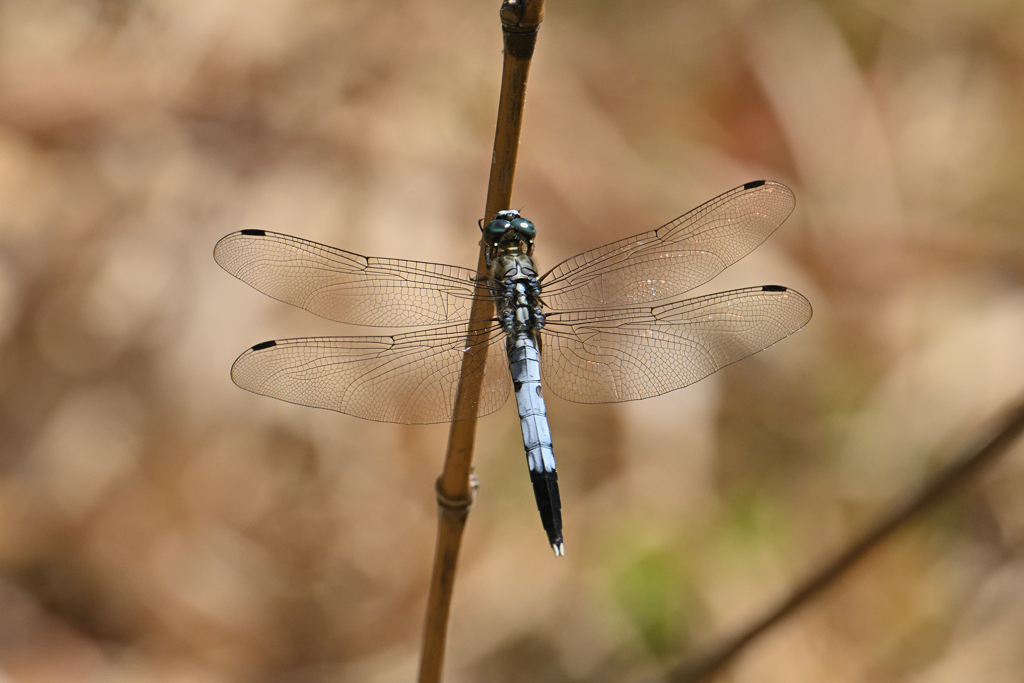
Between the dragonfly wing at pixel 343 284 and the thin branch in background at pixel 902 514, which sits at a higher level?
the dragonfly wing at pixel 343 284

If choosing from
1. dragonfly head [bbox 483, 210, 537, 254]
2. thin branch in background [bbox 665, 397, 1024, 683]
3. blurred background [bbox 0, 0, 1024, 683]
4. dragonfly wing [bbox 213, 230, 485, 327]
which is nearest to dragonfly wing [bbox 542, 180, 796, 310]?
dragonfly head [bbox 483, 210, 537, 254]

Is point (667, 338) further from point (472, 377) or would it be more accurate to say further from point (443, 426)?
point (443, 426)

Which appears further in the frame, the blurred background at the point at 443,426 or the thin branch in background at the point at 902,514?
the blurred background at the point at 443,426

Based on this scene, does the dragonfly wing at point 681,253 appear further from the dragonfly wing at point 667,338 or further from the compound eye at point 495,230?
the compound eye at point 495,230

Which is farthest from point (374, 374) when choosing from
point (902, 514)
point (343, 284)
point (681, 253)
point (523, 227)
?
point (902, 514)

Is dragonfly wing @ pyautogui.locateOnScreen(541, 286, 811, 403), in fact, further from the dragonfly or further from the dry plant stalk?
the dry plant stalk

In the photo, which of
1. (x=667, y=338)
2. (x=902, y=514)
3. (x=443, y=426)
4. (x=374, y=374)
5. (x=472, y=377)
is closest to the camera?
(x=902, y=514)

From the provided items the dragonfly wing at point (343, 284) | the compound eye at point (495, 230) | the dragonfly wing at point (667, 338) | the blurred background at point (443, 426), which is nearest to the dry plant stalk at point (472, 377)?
the compound eye at point (495, 230)
